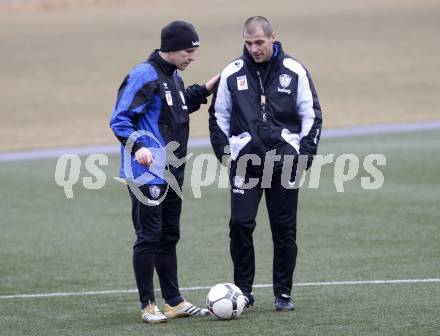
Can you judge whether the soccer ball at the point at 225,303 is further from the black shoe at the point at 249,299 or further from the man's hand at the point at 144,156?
the man's hand at the point at 144,156

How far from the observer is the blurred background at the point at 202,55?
2877 centimetres

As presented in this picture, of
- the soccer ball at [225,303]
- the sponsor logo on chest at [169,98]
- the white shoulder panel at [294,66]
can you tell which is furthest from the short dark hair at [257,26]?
the soccer ball at [225,303]

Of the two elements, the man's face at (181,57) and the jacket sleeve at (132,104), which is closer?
the jacket sleeve at (132,104)

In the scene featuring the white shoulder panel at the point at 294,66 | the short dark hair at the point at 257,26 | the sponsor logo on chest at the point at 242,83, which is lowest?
the sponsor logo on chest at the point at 242,83

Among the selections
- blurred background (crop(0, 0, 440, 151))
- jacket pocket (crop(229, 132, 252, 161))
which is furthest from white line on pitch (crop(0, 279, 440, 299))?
blurred background (crop(0, 0, 440, 151))

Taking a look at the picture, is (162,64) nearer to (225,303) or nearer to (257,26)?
(257,26)

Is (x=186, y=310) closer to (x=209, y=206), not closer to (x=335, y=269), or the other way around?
(x=335, y=269)

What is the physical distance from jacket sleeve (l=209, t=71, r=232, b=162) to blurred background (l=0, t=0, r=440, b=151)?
16.4 meters

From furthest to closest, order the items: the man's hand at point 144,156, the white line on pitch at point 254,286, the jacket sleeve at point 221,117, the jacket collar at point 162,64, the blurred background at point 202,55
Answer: the blurred background at point 202,55 < the white line on pitch at point 254,286 < the jacket sleeve at point 221,117 < the jacket collar at point 162,64 < the man's hand at point 144,156

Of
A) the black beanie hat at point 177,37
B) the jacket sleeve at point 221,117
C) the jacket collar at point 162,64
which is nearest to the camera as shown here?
the black beanie hat at point 177,37

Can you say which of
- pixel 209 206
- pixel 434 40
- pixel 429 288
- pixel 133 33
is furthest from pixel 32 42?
pixel 429 288

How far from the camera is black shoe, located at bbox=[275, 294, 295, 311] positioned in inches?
320

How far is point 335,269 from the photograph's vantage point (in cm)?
1019

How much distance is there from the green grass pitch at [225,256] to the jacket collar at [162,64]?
186 centimetres
